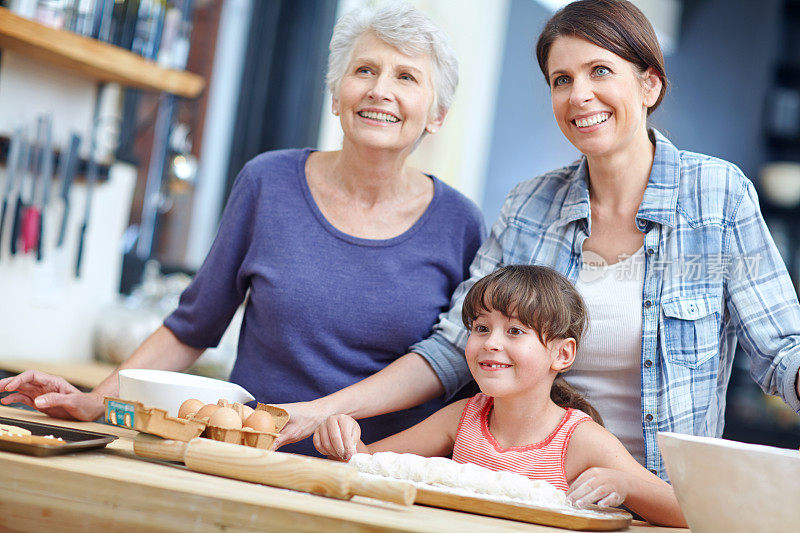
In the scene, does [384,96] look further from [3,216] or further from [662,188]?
[3,216]

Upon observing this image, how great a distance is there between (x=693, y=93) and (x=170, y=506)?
5329mm

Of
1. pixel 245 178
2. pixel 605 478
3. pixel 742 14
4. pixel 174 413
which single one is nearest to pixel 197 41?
pixel 245 178

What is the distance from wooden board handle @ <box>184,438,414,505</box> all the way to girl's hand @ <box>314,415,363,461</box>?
246 millimetres

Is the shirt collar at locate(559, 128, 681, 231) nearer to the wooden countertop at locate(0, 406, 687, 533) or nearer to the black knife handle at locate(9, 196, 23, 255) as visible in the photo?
the wooden countertop at locate(0, 406, 687, 533)

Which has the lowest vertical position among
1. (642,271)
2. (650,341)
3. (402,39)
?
(650,341)

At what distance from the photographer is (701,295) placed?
1367 millimetres

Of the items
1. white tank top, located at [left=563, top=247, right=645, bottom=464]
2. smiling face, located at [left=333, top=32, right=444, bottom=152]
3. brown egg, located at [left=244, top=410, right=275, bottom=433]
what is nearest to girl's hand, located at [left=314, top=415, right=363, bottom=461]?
brown egg, located at [left=244, top=410, right=275, bottom=433]

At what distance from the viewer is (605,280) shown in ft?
4.69

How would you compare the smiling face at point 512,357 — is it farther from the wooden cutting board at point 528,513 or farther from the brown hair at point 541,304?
the wooden cutting board at point 528,513

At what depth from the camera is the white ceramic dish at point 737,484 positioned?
34.1 inches

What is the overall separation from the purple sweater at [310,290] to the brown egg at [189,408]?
38 cm

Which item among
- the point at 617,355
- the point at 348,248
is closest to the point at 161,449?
the point at 348,248

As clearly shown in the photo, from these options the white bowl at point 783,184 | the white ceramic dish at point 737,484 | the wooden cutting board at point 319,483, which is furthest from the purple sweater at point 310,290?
the white bowl at point 783,184

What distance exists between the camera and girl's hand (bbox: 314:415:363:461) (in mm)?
1224
